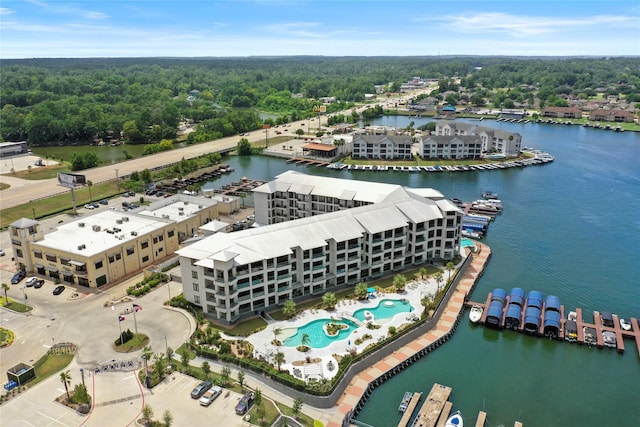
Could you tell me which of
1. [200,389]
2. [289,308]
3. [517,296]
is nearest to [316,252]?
[289,308]

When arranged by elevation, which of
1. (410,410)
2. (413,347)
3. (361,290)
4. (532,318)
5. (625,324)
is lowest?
(410,410)

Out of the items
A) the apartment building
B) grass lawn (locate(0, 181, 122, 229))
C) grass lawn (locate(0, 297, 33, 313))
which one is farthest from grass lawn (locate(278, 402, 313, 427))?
grass lawn (locate(0, 181, 122, 229))

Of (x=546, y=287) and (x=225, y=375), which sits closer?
(x=225, y=375)

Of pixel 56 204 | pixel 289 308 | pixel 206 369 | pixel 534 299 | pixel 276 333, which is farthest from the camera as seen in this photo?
pixel 56 204

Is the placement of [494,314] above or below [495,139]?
below

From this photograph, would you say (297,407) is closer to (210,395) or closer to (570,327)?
(210,395)

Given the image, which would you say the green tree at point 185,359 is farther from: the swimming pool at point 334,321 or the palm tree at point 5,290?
the palm tree at point 5,290

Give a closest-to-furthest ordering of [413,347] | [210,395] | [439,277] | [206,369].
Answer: [210,395] < [206,369] < [413,347] < [439,277]
